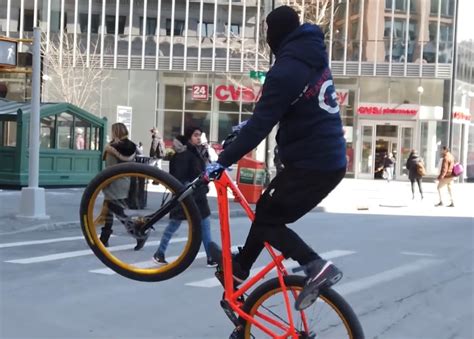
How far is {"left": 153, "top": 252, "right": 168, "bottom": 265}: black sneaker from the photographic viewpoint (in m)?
4.34

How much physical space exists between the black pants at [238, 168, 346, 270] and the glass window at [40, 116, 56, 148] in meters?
19.4

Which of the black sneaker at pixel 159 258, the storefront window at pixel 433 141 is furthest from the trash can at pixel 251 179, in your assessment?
the storefront window at pixel 433 141

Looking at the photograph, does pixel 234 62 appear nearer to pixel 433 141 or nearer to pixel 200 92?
pixel 200 92

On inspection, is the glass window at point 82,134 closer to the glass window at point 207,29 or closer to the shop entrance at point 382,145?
the glass window at point 207,29

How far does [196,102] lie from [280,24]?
39719 mm

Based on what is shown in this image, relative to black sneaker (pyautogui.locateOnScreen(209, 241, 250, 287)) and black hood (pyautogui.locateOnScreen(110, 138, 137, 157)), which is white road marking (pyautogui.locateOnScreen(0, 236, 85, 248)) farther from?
black sneaker (pyautogui.locateOnScreen(209, 241, 250, 287))

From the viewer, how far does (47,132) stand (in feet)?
74.5

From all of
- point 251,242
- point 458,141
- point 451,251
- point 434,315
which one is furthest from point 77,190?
point 458,141

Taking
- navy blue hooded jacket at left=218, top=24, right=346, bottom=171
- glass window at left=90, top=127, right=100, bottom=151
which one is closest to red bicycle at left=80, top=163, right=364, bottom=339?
navy blue hooded jacket at left=218, top=24, right=346, bottom=171

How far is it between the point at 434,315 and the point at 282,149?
397 cm

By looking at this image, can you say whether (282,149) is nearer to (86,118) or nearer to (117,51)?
(86,118)

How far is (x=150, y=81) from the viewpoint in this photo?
4362cm

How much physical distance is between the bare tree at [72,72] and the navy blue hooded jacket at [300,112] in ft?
130

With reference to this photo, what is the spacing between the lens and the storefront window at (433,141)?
4103 centimetres
